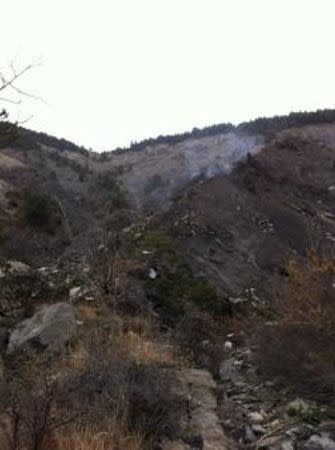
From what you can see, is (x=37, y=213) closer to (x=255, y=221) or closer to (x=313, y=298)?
(x=255, y=221)

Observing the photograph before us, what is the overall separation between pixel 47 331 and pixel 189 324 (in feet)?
6.17

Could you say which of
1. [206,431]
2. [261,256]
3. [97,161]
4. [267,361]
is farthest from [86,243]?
[97,161]

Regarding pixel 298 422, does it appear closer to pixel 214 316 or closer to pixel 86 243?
pixel 214 316

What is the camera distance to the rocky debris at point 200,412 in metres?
6.20

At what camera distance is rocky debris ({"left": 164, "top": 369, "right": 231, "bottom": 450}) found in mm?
6203

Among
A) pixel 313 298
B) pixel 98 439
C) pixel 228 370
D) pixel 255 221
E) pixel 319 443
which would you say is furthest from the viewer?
pixel 255 221

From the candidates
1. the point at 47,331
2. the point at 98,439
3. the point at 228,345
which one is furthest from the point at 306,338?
the point at 47,331

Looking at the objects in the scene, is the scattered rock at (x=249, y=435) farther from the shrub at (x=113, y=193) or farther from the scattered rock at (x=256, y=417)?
the shrub at (x=113, y=193)

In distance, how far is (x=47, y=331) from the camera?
29.8ft

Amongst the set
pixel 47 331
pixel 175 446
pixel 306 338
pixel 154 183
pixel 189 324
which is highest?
pixel 154 183

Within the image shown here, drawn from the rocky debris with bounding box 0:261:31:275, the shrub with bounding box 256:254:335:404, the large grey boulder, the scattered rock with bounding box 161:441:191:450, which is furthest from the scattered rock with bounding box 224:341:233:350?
the rocky debris with bounding box 0:261:31:275

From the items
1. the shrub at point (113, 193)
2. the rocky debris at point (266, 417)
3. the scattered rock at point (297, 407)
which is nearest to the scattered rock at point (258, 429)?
the rocky debris at point (266, 417)

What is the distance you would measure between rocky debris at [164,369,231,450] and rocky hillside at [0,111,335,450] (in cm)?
2

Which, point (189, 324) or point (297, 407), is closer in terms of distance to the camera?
point (297, 407)
